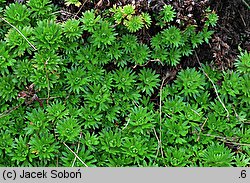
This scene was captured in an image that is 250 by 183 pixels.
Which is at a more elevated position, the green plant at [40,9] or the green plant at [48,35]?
the green plant at [40,9]

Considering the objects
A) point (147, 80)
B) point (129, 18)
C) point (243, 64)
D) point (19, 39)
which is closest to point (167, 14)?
point (129, 18)

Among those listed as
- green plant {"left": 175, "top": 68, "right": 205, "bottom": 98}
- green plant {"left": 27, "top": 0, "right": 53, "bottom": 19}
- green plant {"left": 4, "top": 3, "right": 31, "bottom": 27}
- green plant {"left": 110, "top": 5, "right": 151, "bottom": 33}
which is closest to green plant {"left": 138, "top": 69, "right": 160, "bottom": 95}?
green plant {"left": 175, "top": 68, "right": 205, "bottom": 98}

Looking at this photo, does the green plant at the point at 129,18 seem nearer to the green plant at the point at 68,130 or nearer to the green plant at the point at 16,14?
the green plant at the point at 16,14

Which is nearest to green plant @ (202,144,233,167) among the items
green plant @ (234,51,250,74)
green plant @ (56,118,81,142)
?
green plant @ (234,51,250,74)

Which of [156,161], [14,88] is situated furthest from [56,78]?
[156,161]

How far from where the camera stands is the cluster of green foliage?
2.75 m

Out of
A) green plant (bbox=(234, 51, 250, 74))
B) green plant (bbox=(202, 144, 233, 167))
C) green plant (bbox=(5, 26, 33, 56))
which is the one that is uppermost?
green plant (bbox=(5, 26, 33, 56))

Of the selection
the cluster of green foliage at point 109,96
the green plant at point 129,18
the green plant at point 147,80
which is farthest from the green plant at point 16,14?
the green plant at point 147,80

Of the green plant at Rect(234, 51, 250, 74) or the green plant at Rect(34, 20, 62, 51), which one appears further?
the green plant at Rect(234, 51, 250, 74)

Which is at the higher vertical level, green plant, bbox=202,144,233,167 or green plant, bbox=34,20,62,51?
green plant, bbox=34,20,62,51

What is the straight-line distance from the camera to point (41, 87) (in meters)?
2.83

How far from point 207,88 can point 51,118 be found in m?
1.13

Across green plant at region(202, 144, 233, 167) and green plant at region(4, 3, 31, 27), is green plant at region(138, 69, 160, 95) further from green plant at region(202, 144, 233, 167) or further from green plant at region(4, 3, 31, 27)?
green plant at region(4, 3, 31, 27)

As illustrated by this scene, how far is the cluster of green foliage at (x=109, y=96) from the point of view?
2.75m
